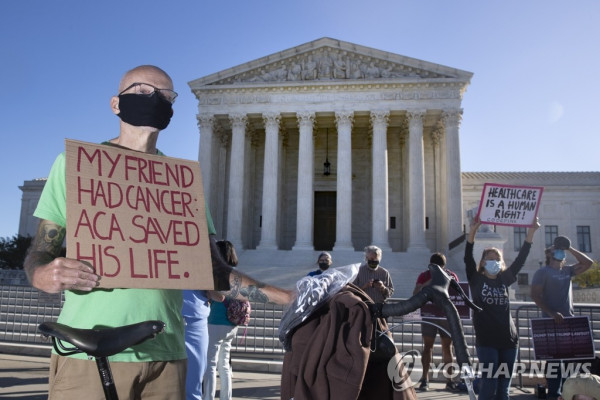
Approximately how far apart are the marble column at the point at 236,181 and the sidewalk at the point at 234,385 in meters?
18.0

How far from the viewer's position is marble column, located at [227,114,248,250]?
1075 inches

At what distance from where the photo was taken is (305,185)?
27203 millimetres

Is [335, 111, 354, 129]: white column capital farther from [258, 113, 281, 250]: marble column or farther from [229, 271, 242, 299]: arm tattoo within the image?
[229, 271, 242, 299]: arm tattoo

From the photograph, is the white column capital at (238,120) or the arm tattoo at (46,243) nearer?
the arm tattoo at (46,243)

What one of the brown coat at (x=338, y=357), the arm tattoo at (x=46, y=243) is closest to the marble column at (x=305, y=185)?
the brown coat at (x=338, y=357)

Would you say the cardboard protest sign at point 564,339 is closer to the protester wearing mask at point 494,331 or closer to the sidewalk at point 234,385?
the sidewalk at point 234,385

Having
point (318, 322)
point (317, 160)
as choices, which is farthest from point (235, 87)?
point (318, 322)

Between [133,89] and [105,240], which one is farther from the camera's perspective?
[133,89]

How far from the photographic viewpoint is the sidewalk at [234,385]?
6906mm

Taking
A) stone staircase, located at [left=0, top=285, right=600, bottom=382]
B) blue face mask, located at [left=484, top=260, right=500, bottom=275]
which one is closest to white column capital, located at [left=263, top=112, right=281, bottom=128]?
stone staircase, located at [left=0, top=285, right=600, bottom=382]

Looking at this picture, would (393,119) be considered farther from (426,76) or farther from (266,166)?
(266,166)

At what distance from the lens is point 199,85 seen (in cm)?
2836

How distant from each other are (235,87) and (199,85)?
2224 mm

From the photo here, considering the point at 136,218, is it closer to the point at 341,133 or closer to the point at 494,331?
the point at 494,331
